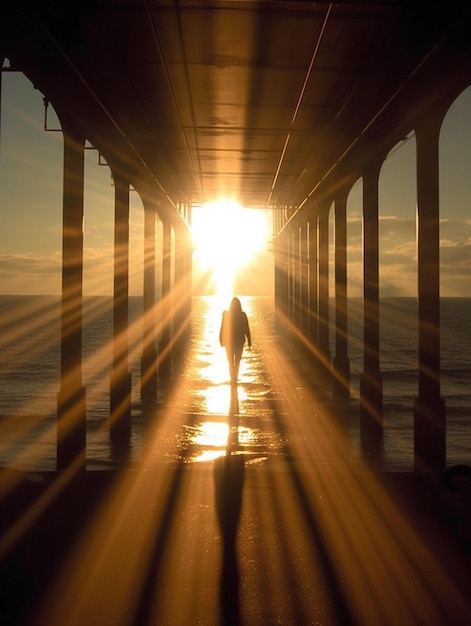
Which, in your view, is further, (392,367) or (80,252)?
(392,367)

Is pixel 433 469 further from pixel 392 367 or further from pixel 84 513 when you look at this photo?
pixel 392 367

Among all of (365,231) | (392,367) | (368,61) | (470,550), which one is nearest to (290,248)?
(392,367)

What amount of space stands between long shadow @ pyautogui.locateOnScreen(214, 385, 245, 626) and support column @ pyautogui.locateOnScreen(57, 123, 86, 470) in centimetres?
205

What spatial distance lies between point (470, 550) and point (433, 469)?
361 cm

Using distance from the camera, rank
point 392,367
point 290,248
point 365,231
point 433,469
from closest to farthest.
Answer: point 433,469 < point 365,231 < point 290,248 < point 392,367

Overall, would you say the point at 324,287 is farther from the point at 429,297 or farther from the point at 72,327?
the point at 72,327

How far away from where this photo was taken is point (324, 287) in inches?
792

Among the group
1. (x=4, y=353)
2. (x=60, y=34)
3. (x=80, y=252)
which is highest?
(x=60, y=34)

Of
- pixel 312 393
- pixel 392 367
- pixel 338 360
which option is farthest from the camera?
pixel 392 367

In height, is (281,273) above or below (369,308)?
above

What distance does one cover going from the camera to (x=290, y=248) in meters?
35.8

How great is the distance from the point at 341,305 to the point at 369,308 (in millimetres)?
4199

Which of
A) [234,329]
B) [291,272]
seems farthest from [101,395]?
[291,272]

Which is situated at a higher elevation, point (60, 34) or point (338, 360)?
point (60, 34)
